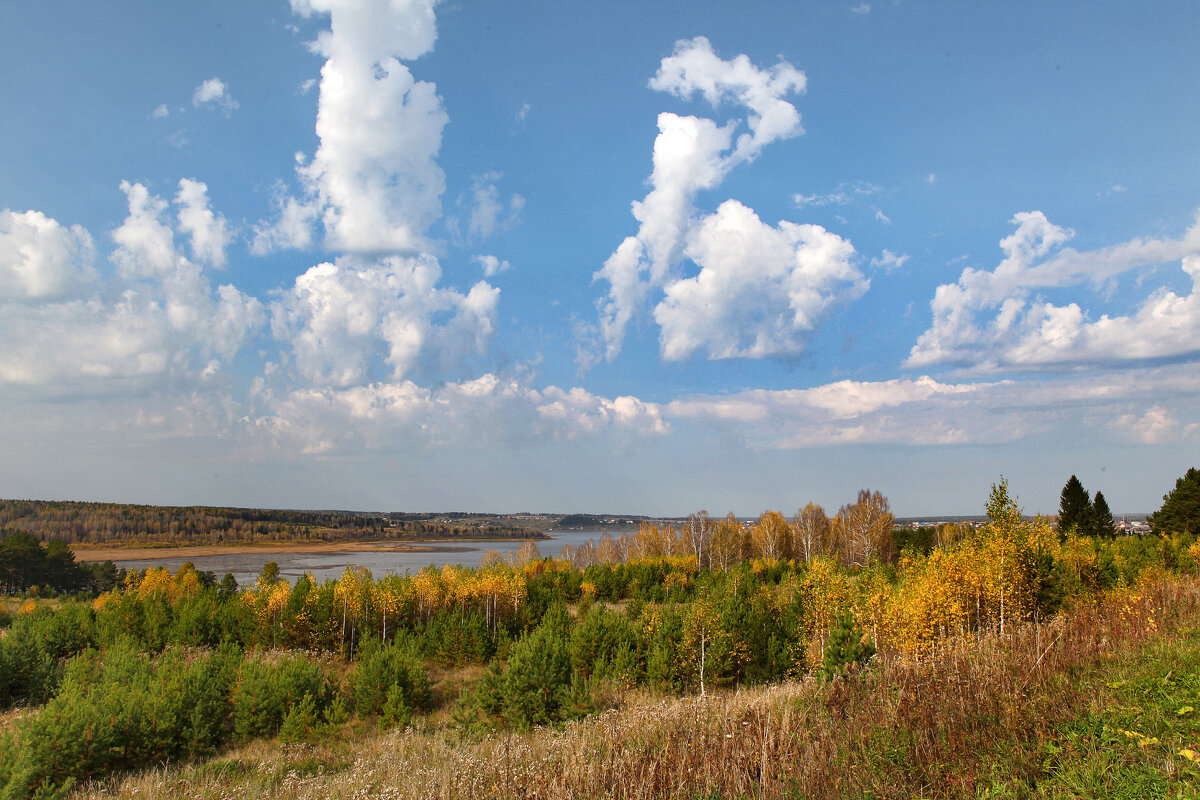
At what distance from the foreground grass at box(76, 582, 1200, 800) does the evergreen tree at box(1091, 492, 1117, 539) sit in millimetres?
68290

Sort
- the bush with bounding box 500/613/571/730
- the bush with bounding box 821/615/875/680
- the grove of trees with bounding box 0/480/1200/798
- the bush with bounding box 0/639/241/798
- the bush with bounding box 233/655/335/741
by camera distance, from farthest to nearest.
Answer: the bush with bounding box 233/655/335/741
the bush with bounding box 500/613/571/730
the grove of trees with bounding box 0/480/1200/798
the bush with bounding box 0/639/241/798
the bush with bounding box 821/615/875/680

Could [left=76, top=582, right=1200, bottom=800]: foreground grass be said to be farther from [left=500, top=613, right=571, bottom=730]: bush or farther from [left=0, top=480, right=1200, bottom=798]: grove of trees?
[left=500, top=613, right=571, bottom=730]: bush

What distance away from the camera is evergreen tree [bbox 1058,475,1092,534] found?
62250 millimetres

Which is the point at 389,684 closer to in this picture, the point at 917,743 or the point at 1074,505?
the point at 917,743

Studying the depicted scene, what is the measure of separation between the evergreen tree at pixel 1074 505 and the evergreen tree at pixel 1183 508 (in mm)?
6326

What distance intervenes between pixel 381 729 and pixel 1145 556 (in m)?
52.1

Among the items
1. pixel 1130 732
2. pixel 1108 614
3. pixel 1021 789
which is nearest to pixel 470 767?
pixel 1021 789

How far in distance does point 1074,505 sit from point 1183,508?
29.2ft

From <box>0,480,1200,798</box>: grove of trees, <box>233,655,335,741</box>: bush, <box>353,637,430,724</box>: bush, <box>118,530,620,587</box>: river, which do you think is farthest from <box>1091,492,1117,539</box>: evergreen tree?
<box>118,530,620,587</box>: river

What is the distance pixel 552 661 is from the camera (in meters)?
28.6

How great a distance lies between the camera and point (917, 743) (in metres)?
6.14

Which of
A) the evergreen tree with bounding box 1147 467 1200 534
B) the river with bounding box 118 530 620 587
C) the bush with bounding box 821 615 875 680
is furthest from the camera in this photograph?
the river with bounding box 118 530 620 587

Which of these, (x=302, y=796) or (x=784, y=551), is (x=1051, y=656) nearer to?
(x=302, y=796)

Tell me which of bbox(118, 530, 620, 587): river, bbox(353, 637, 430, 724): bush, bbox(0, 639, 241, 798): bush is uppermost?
bbox(0, 639, 241, 798): bush
